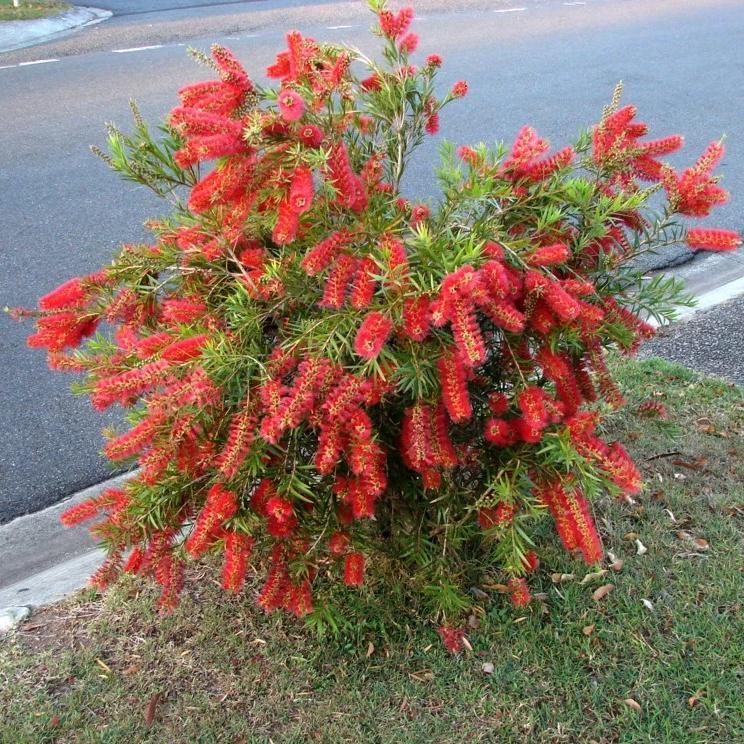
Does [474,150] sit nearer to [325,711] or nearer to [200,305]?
[200,305]

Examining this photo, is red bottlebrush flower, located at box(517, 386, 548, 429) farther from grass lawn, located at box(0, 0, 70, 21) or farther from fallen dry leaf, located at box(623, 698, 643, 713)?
grass lawn, located at box(0, 0, 70, 21)

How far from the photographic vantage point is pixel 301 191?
6.63 ft

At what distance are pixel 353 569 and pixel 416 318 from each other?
0.86 metres

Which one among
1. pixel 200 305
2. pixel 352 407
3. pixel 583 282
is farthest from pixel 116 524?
pixel 583 282

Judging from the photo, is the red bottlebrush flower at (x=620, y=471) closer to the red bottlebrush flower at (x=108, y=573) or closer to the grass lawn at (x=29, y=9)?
the red bottlebrush flower at (x=108, y=573)

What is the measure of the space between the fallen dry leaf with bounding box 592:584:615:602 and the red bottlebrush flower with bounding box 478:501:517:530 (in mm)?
644

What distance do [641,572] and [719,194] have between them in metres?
1.39

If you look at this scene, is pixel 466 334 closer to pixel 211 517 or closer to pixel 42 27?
pixel 211 517

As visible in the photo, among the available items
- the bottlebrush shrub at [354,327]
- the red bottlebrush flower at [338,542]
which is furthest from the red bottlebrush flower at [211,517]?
the red bottlebrush flower at [338,542]

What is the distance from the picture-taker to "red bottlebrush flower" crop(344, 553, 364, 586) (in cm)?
251

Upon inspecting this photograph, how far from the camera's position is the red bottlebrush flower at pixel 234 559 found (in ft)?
7.54

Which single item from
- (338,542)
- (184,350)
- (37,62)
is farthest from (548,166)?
(37,62)

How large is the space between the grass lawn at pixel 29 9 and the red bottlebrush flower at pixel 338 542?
13206 millimetres

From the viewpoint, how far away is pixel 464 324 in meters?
1.93
